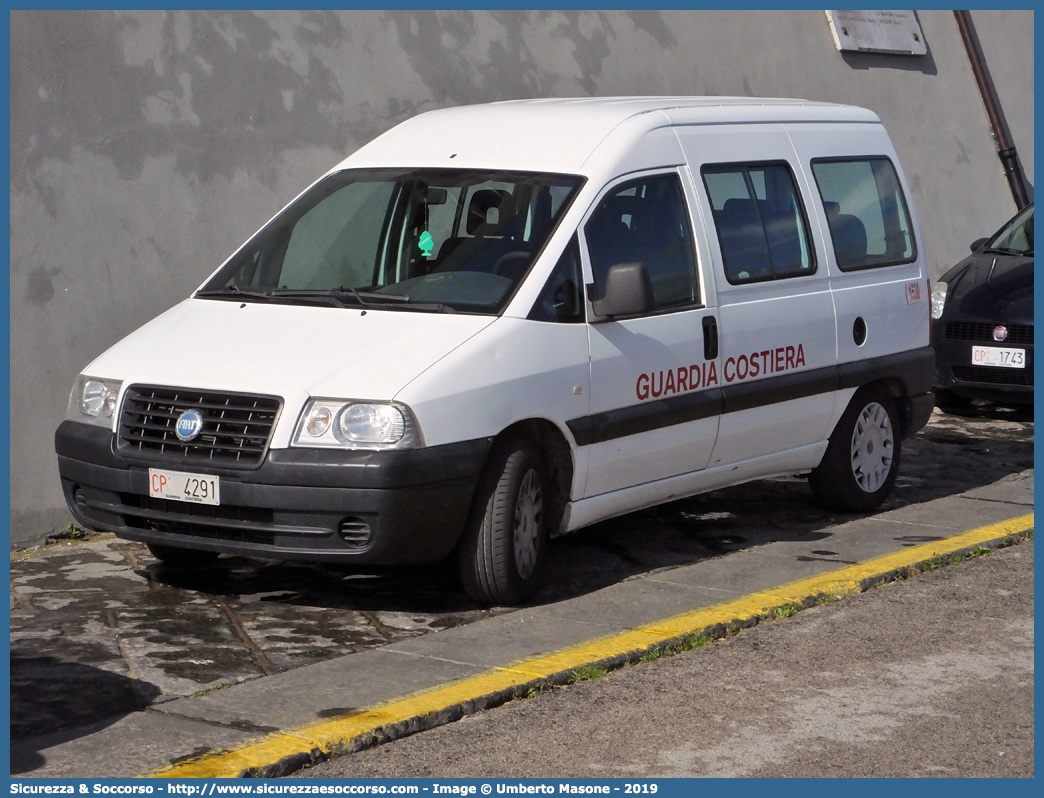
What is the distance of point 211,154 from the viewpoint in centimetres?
834

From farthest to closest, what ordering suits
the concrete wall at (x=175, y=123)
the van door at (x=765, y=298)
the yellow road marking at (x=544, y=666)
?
the concrete wall at (x=175, y=123) → the van door at (x=765, y=298) → the yellow road marking at (x=544, y=666)

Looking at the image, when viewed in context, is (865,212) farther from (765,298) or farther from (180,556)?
(180,556)

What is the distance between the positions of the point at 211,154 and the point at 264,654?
355 centimetres

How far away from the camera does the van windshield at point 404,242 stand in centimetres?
636

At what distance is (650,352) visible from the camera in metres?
6.60

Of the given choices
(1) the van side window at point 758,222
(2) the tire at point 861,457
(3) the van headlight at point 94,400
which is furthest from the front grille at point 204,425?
(2) the tire at point 861,457

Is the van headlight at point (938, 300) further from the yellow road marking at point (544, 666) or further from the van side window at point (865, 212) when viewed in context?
the yellow road marking at point (544, 666)

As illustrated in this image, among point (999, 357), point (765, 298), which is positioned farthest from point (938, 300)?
point (765, 298)

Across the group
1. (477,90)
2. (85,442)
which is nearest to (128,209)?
(85,442)

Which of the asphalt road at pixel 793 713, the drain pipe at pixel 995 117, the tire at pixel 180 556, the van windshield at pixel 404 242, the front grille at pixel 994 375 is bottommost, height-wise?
the asphalt road at pixel 793 713

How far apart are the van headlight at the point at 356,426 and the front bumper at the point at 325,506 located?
41mm

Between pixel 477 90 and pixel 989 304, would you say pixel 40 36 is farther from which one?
pixel 989 304

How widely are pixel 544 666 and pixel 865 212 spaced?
11.9ft

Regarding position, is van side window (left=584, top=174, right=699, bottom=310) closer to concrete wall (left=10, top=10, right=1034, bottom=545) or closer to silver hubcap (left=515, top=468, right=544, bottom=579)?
silver hubcap (left=515, top=468, right=544, bottom=579)
